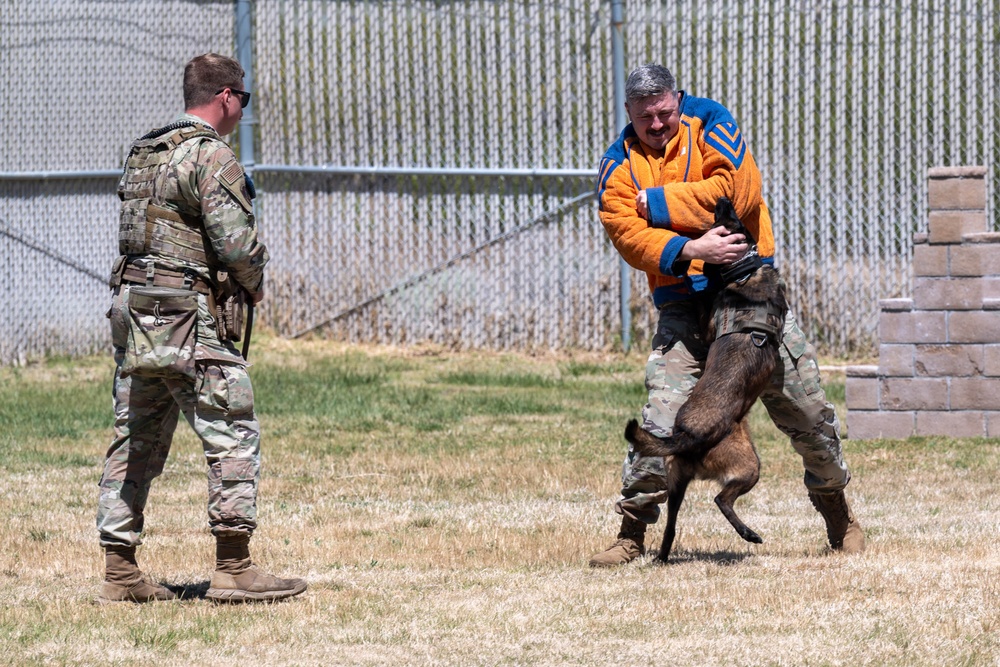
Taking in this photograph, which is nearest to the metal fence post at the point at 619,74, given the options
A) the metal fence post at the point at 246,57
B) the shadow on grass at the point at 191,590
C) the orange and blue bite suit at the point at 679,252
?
the metal fence post at the point at 246,57

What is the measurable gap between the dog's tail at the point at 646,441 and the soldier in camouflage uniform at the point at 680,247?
1.7 inches

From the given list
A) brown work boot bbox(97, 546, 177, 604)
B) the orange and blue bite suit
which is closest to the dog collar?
the orange and blue bite suit

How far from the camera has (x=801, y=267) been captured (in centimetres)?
1163

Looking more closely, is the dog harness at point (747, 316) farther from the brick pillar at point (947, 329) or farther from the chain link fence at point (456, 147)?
the chain link fence at point (456, 147)

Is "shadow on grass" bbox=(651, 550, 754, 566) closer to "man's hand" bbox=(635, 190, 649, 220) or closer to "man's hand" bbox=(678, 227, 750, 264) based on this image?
"man's hand" bbox=(678, 227, 750, 264)

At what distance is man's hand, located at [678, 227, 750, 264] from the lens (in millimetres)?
5504

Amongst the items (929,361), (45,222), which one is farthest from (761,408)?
(45,222)

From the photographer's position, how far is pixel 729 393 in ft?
18.2

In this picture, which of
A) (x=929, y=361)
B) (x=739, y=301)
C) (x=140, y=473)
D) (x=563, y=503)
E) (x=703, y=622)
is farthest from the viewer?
(x=929, y=361)

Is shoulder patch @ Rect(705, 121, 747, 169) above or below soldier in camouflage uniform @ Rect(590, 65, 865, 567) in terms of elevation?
above

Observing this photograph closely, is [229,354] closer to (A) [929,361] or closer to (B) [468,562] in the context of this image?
(B) [468,562]

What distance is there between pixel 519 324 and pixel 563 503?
513cm

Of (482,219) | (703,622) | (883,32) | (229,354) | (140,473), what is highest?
(883,32)

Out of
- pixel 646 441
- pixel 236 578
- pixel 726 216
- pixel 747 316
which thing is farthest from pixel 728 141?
pixel 236 578
